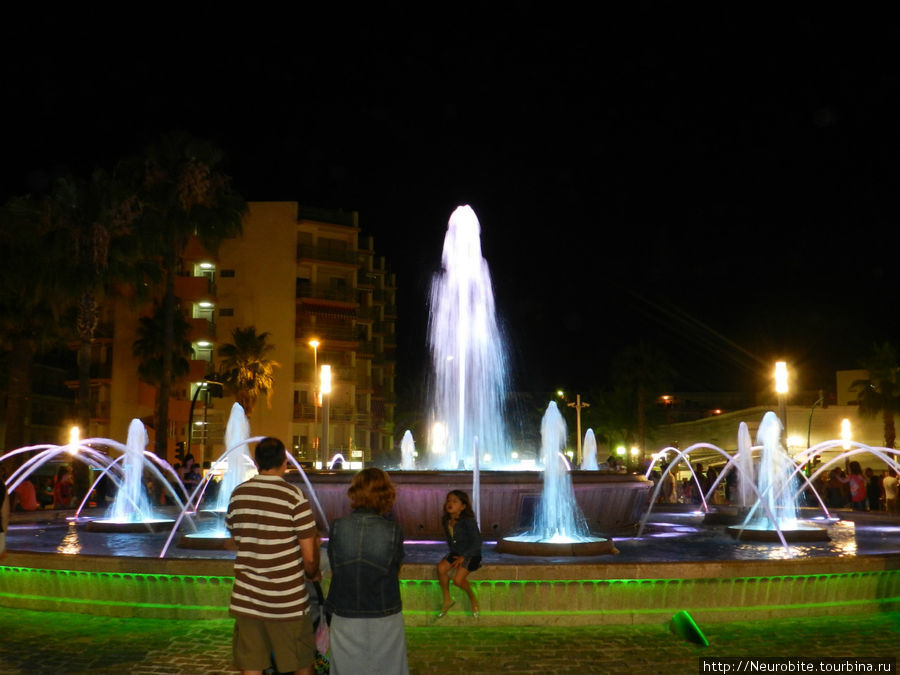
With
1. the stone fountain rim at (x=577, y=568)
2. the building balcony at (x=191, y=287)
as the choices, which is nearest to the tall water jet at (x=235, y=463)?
the stone fountain rim at (x=577, y=568)

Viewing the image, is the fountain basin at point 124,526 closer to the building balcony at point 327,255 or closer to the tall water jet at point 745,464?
the tall water jet at point 745,464

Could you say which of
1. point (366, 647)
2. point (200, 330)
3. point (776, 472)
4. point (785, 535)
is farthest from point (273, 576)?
point (200, 330)

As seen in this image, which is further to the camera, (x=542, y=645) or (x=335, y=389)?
(x=335, y=389)

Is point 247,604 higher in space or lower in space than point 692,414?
lower

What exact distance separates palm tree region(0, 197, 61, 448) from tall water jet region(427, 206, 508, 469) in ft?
52.9

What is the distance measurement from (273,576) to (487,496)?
874 centimetres

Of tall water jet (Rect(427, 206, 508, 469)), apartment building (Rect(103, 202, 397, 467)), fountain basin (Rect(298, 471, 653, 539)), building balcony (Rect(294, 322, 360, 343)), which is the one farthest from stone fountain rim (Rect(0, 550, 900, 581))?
building balcony (Rect(294, 322, 360, 343))

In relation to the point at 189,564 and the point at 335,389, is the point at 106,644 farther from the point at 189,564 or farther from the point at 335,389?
the point at 335,389

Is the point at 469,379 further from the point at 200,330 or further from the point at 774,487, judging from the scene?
the point at 200,330

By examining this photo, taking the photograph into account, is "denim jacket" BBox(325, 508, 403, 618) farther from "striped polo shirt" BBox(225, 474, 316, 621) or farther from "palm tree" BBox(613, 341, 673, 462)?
"palm tree" BBox(613, 341, 673, 462)

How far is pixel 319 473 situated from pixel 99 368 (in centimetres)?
3970

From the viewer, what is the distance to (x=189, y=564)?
371 inches

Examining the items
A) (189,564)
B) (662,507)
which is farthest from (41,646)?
(662,507)

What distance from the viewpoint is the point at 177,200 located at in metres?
36.7
